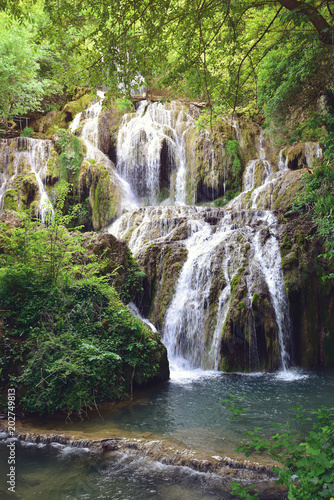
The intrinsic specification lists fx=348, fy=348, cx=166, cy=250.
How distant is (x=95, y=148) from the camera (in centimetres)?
2062

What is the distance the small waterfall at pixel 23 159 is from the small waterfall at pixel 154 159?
4206 mm

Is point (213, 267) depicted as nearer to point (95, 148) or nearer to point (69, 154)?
point (69, 154)

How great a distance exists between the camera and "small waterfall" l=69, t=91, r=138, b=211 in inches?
748

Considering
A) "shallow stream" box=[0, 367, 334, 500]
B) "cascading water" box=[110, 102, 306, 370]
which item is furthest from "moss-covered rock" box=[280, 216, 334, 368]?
"shallow stream" box=[0, 367, 334, 500]

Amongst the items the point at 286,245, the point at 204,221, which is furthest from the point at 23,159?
the point at 286,245

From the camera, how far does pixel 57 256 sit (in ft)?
23.7

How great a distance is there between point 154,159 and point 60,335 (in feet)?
49.4

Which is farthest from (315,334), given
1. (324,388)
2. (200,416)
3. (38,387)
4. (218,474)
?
(38,387)

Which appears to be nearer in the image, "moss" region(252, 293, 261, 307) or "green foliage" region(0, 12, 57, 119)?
"moss" region(252, 293, 261, 307)

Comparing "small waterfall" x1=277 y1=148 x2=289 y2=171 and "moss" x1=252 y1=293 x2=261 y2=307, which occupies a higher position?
"small waterfall" x1=277 y1=148 x2=289 y2=171

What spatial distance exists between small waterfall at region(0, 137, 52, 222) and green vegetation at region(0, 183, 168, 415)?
10.8 meters

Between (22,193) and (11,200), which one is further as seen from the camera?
(22,193)

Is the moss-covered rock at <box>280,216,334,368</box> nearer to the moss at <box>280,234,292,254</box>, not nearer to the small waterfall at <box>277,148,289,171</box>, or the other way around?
the moss at <box>280,234,292,254</box>

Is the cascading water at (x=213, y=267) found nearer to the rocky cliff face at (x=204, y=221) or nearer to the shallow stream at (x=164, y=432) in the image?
the rocky cliff face at (x=204, y=221)
